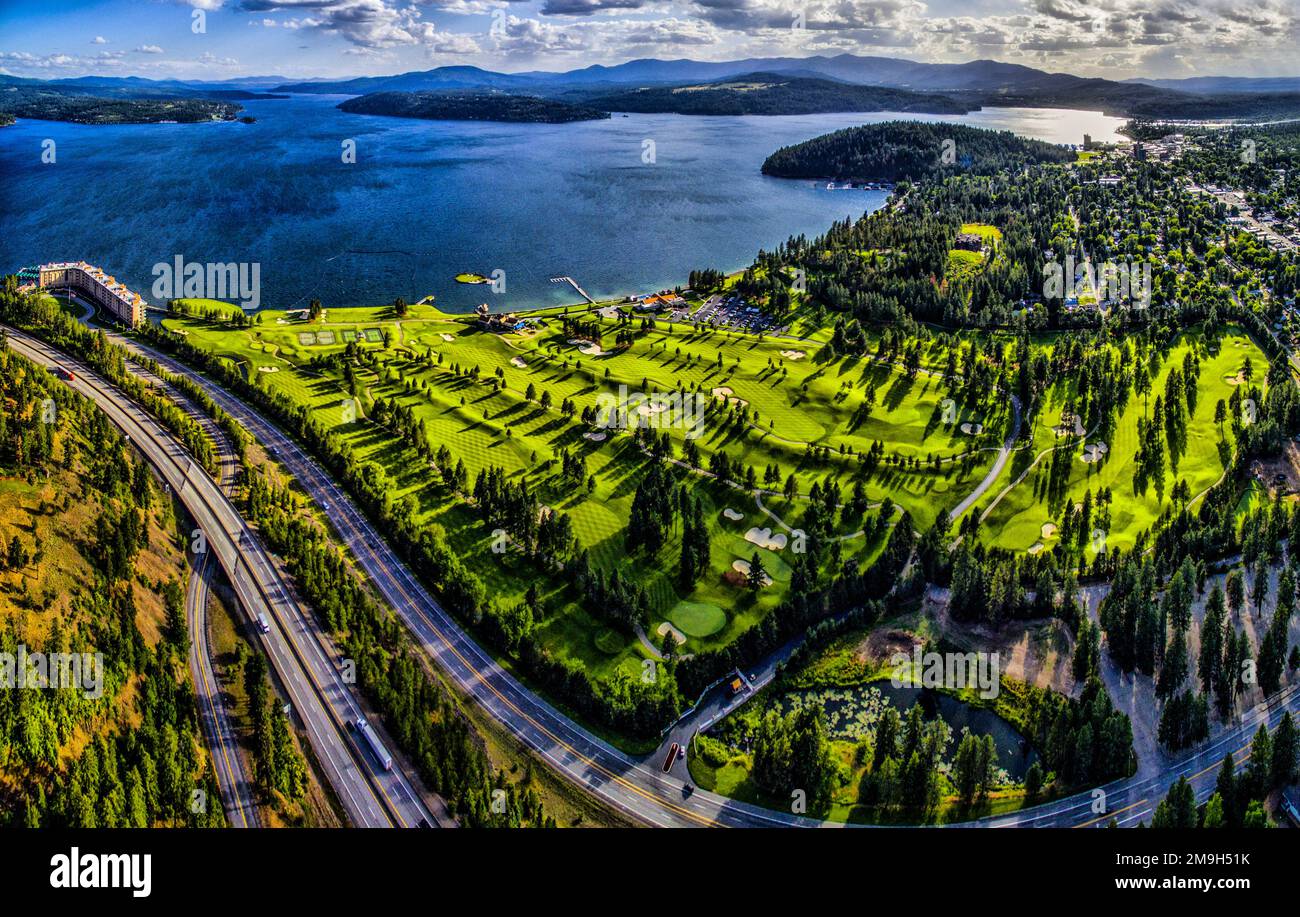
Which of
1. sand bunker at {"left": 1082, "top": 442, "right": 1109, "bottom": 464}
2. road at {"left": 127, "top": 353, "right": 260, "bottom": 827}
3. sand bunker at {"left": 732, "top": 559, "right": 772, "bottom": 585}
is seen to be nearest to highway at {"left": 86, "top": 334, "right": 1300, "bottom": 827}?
road at {"left": 127, "top": 353, "right": 260, "bottom": 827}

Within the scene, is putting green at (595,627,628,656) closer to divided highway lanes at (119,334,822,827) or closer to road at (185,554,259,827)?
divided highway lanes at (119,334,822,827)

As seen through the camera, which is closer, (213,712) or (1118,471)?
(213,712)

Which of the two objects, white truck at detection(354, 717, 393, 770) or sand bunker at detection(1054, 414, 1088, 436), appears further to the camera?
sand bunker at detection(1054, 414, 1088, 436)

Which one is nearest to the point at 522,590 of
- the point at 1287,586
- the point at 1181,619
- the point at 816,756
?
the point at 816,756

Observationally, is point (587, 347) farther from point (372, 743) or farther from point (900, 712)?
point (372, 743)

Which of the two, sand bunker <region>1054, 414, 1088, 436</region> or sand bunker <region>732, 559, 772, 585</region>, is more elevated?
sand bunker <region>1054, 414, 1088, 436</region>

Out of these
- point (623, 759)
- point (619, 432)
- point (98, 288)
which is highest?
point (98, 288)

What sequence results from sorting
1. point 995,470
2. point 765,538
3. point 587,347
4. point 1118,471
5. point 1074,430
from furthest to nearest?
point 587,347
point 1074,430
point 995,470
point 1118,471
point 765,538

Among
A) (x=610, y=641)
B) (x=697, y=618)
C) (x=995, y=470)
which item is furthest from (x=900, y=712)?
(x=995, y=470)
